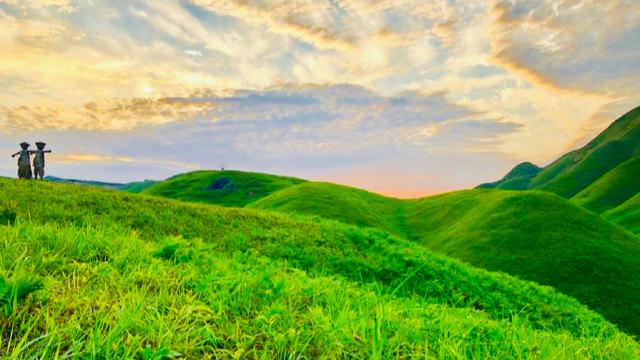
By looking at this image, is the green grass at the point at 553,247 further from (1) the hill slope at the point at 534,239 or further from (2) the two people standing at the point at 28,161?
(2) the two people standing at the point at 28,161

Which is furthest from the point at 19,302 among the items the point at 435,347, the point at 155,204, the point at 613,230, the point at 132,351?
the point at 613,230

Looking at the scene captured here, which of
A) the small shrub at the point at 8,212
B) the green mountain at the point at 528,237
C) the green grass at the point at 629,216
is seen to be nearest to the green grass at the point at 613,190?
the green grass at the point at 629,216

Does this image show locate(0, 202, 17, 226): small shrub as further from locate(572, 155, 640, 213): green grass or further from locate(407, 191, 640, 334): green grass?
locate(572, 155, 640, 213): green grass

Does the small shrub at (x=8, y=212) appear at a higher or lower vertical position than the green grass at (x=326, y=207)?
higher

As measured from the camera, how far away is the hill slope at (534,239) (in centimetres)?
3478

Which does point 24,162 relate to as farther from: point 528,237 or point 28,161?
point 528,237

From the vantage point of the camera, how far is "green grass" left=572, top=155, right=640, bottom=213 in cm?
13538

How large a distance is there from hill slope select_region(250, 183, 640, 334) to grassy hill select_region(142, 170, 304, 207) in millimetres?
71090

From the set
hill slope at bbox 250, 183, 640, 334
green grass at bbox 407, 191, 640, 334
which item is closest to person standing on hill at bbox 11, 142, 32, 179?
hill slope at bbox 250, 183, 640, 334

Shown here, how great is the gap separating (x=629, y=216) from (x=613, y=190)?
57.8 metres

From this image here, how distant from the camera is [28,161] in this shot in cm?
3022

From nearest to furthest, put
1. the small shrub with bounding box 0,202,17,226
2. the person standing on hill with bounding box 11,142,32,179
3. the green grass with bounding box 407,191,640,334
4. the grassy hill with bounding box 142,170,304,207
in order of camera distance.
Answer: the small shrub with bounding box 0,202,17,226
the person standing on hill with bounding box 11,142,32,179
the green grass with bounding box 407,191,640,334
the grassy hill with bounding box 142,170,304,207

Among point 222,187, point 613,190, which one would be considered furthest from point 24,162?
point 613,190

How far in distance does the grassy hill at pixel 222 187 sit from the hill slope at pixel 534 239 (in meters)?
71.1
